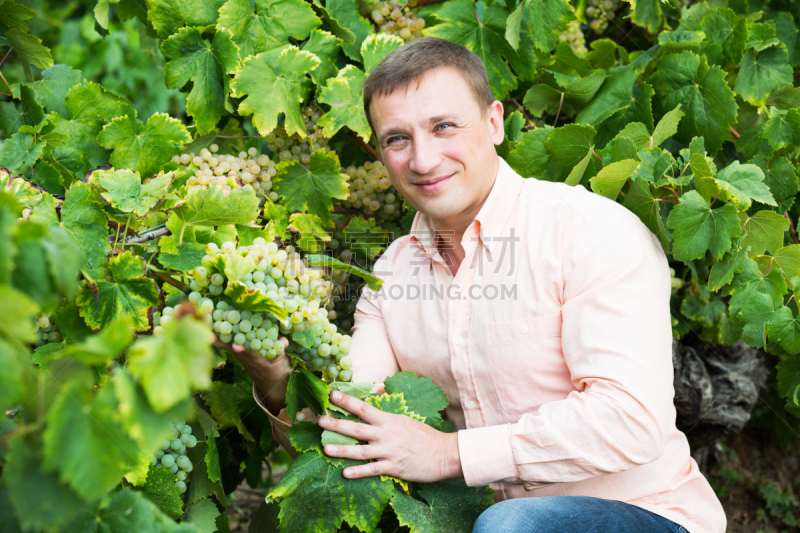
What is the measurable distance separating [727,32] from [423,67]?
3.30 feet

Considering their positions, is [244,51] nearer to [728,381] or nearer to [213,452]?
[213,452]

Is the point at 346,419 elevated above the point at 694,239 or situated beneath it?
situated beneath

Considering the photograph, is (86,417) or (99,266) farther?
(99,266)

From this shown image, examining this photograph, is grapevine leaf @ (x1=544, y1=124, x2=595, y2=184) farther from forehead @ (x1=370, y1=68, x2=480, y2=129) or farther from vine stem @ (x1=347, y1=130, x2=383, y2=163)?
vine stem @ (x1=347, y1=130, x2=383, y2=163)

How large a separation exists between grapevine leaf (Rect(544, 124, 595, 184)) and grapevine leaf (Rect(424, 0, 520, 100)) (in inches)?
10.8

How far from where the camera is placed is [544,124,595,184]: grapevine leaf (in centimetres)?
161

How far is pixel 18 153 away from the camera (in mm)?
1433

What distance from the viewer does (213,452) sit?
1.36 m

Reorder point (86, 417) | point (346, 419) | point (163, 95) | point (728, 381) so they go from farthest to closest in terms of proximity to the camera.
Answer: point (163, 95) < point (728, 381) < point (346, 419) < point (86, 417)

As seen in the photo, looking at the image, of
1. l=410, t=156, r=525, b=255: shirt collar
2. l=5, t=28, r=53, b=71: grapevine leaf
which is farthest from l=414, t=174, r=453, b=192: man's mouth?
l=5, t=28, r=53, b=71: grapevine leaf

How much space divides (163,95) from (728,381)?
141 inches

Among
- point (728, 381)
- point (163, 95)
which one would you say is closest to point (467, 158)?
point (728, 381)

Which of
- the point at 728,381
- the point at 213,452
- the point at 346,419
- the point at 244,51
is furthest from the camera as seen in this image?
the point at 728,381

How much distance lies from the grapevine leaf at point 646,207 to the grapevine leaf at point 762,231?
205mm
